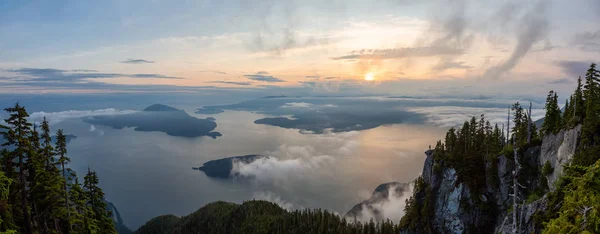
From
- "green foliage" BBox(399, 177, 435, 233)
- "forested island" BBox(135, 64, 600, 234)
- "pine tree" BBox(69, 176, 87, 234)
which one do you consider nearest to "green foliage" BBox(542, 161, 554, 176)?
"forested island" BBox(135, 64, 600, 234)

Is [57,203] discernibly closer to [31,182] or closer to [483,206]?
[31,182]

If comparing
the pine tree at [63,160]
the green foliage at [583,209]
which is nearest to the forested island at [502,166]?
the green foliage at [583,209]

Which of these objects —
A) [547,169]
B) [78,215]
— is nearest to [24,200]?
[78,215]

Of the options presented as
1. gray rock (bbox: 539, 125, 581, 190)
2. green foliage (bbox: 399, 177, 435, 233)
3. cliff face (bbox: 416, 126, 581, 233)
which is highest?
gray rock (bbox: 539, 125, 581, 190)

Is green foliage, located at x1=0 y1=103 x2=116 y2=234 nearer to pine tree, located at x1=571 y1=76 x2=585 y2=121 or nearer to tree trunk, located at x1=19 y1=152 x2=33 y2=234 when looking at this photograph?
tree trunk, located at x1=19 y1=152 x2=33 y2=234

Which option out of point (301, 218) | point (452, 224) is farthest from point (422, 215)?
point (301, 218)

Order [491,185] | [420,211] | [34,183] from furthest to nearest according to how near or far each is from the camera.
Result: [420,211]
[491,185]
[34,183]

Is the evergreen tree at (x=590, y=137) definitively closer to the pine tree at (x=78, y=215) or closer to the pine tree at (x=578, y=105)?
the pine tree at (x=578, y=105)

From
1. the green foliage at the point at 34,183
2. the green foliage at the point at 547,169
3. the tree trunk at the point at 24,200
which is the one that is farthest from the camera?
the green foliage at the point at 547,169

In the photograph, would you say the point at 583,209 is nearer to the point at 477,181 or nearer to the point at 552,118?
the point at 552,118
